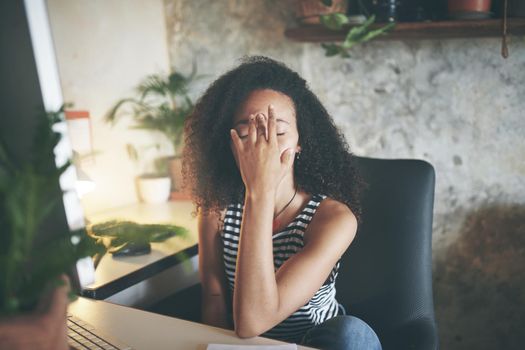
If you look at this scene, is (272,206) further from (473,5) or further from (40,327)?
(473,5)

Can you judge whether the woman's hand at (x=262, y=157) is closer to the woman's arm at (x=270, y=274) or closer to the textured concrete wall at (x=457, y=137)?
the woman's arm at (x=270, y=274)

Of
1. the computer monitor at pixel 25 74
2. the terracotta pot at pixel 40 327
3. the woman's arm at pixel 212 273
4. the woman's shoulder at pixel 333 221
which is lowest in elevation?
the woman's arm at pixel 212 273

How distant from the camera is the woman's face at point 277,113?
4.25 feet

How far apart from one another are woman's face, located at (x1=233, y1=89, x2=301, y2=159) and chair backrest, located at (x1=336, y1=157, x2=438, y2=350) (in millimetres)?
324

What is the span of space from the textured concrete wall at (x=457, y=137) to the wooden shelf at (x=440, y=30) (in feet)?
0.31

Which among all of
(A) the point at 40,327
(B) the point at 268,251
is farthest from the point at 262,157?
(A) the point at 40,327

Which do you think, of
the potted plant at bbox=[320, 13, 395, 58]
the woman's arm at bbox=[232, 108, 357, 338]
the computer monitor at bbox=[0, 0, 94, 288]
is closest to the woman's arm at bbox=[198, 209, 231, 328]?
the woman's arm at bbox=[232, 108, 357, 338]

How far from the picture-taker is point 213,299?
4.58 ft

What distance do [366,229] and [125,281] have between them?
0.72 m

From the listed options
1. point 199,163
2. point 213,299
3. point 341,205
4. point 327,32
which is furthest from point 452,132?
point 213,299

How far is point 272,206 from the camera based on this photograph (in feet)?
3.72

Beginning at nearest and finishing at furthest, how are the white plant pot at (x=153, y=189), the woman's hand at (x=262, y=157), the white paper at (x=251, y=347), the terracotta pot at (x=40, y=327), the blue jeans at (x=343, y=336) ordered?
the terracotta pot at (x=40, y=327)
the white paper at (x=251, y=347)
the blue jeans at (x=343, y=336)
the woman's hand at (x=262, y=157)
the white plant pot at (x=153, y=189)

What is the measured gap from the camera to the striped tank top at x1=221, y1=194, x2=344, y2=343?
1.28 m

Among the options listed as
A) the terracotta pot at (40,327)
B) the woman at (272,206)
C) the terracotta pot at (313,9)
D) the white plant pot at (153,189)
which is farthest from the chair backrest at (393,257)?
the white plant pot at (153,189)
